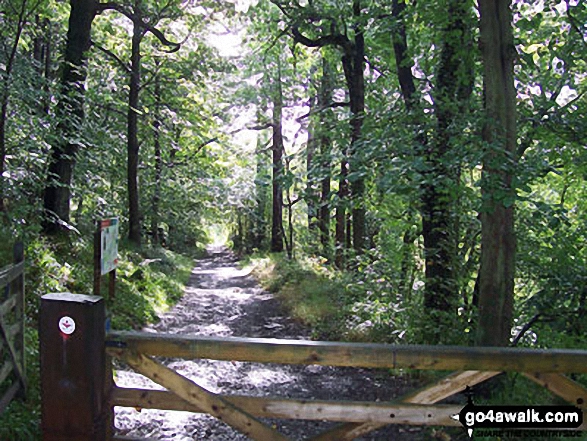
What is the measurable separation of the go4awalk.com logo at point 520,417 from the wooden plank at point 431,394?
225mm

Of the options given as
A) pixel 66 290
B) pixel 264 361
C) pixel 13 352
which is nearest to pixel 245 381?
pixel 13 352

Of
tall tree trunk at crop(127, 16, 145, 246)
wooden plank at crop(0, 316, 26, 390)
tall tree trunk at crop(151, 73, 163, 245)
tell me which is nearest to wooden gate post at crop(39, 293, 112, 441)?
wooden plank at crop(0, 316, 26, 390)

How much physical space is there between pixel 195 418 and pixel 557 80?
7455mm

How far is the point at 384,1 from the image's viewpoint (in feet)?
34.6

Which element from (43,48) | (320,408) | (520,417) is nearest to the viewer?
(320,408)

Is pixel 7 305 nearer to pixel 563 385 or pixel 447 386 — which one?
pixel 447 386

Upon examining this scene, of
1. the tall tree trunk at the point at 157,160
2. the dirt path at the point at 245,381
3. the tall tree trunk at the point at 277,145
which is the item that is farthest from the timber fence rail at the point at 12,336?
the tall tree trunk at the point at 157,160

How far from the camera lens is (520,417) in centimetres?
383

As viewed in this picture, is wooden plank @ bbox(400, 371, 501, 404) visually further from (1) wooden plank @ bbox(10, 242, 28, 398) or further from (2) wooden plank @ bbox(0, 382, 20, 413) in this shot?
(1) wooden plank @ bbox(10, 242, 28, 398)

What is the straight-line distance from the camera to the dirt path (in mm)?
5137

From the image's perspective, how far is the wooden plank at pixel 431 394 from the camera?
3350mm

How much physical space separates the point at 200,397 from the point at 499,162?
342cm

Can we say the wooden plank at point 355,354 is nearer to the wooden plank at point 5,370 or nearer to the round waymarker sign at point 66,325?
the round waymarker sign at point 66,325

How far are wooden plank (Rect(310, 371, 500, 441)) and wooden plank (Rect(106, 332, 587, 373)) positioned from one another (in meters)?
0.07
